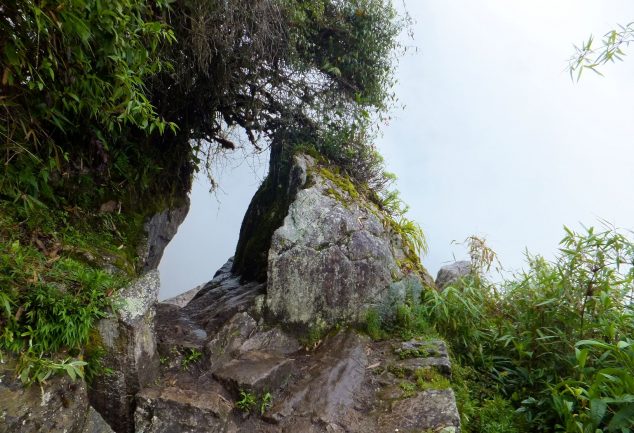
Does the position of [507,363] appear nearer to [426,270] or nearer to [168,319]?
[426,270]

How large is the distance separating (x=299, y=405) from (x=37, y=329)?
7.65 feet

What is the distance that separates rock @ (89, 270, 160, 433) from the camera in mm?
3625

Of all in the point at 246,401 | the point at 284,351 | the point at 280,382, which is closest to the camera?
the point at 246,401

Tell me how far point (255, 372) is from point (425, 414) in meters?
1.64

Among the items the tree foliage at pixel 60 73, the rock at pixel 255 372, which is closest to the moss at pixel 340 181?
the rock at pixel 255 372

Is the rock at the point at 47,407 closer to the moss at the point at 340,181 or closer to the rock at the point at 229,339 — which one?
the rock at the point at 229,339

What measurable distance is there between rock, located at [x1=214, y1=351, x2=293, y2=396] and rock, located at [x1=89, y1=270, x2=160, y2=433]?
70cm

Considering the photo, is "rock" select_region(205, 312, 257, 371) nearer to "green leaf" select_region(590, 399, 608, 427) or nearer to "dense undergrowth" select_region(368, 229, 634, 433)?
"dense undergrowth" select_region(368, 229, 634, 433)

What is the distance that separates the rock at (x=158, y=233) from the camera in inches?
217

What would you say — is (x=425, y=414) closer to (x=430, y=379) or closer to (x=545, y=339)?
(x=430, y=379)

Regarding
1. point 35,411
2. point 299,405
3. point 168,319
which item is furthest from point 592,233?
point 35,411

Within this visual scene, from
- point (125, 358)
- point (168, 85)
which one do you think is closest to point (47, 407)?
point (125, 358)

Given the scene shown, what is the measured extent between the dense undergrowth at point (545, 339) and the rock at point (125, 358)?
8.28 ft

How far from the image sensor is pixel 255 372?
4215mm
